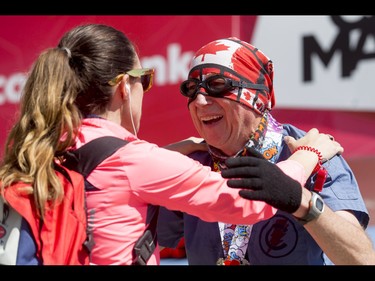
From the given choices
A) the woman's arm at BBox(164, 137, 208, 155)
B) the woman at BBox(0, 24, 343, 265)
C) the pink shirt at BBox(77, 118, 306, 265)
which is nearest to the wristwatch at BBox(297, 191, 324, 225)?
the woman at BBox(0, 24, 343, 265)

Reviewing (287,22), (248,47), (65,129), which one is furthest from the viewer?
(287,22)

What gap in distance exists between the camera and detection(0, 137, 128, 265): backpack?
83.0 inches

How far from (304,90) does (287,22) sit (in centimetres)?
55

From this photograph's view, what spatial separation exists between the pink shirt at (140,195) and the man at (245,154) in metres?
0.40

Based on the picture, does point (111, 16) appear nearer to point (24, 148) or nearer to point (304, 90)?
point (304, 90)

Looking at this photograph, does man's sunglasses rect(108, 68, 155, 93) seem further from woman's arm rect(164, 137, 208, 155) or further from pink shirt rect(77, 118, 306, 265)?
woman's arm rect(164, 137, 208, 155)

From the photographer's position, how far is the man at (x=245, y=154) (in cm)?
269

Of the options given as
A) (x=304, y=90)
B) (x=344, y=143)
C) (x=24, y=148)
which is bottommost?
(x=344, y=143)

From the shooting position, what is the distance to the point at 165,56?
20.2ft

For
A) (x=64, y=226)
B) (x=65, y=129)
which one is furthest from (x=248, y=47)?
(x=64, y=226)

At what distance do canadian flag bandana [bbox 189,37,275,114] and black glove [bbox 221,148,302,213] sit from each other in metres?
0.69

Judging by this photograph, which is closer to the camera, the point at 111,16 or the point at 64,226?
the point at 64,226

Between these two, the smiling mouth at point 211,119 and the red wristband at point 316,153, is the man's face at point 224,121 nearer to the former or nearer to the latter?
the smiling mouth at point 211,119

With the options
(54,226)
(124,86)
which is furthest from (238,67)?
(54,226)
